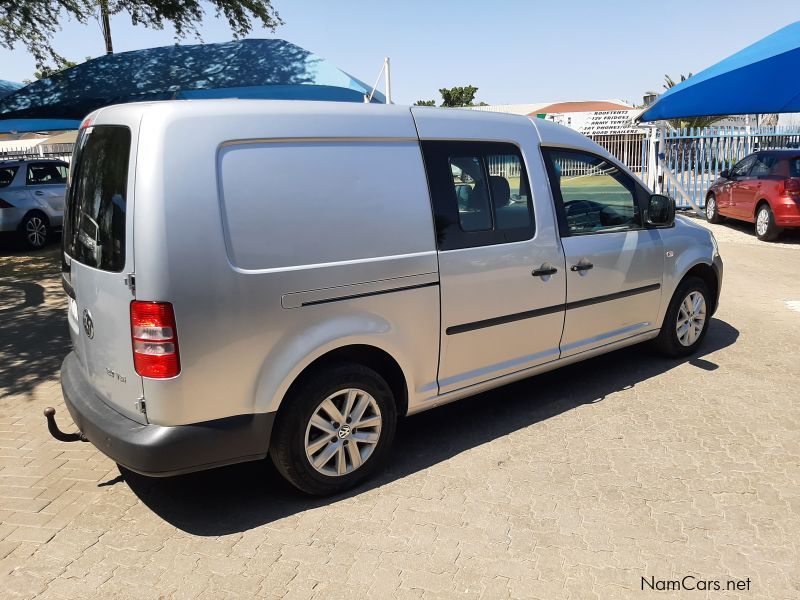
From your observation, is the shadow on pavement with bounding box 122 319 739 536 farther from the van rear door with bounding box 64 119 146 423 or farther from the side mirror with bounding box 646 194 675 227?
the side mirror with bounding box 646 194 675 227

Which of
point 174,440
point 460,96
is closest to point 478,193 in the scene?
point 174,440

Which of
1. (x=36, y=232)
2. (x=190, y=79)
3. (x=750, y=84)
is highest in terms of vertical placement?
(x=190, y=79)

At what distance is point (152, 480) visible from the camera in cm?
370

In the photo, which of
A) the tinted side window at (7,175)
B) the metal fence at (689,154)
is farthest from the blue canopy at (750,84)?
the tinted side window at (7,175)

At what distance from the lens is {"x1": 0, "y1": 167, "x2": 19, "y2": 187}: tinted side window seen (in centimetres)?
1207

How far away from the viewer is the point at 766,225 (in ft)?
38.4

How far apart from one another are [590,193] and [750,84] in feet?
27.3

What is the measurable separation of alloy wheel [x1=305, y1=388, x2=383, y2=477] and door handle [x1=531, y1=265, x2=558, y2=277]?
135 cm

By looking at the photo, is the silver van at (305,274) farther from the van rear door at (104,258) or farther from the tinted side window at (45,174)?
the tinted side window at (45,174)

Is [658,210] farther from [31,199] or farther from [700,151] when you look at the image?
[700,151]

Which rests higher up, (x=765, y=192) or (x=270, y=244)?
(x=270, y=244)

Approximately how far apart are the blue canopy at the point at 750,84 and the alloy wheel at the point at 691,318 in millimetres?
6225

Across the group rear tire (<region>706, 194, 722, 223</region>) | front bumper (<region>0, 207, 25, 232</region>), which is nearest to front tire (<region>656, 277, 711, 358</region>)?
rear tire (<region>706, 194, 722, 223</region>)

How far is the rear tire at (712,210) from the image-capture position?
45.8 feet
